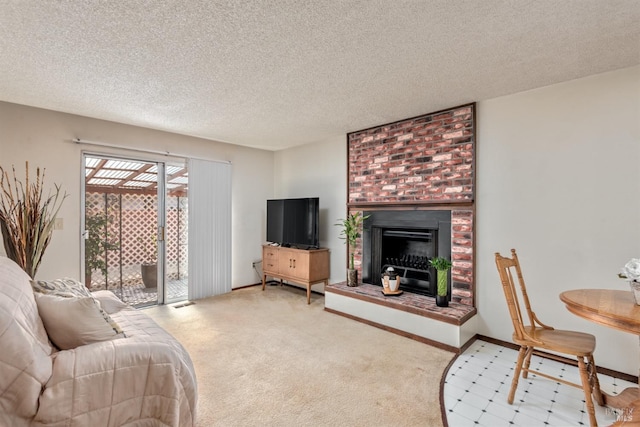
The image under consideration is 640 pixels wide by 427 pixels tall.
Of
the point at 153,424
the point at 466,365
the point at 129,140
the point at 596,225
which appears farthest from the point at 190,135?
the point at 596,225

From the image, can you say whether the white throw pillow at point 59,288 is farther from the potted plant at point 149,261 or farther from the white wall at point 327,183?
the white wall at point 327,183

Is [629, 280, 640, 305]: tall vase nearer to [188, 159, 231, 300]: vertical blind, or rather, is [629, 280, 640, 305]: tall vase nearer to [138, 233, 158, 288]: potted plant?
[188, 159, 231, 300]: vertical blind

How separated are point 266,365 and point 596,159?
127 inches

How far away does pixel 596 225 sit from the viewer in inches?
98.1

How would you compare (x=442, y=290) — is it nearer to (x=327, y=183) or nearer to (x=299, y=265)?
(x=299, y=265)

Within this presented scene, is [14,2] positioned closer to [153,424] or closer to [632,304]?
[153,424]

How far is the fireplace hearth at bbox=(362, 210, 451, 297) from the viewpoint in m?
3.45

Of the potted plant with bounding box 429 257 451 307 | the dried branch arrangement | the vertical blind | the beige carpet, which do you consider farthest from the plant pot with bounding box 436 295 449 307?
the dried branch arrangement

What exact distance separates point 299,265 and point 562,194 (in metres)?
3.16

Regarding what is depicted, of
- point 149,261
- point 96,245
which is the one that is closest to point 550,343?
point 149,261

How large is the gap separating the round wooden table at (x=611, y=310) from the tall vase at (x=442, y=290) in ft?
3.88

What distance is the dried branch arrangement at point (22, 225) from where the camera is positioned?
2.81 meters

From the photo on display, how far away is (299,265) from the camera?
446cm

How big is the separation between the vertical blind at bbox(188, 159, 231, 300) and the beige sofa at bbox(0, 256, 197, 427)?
2.75m
